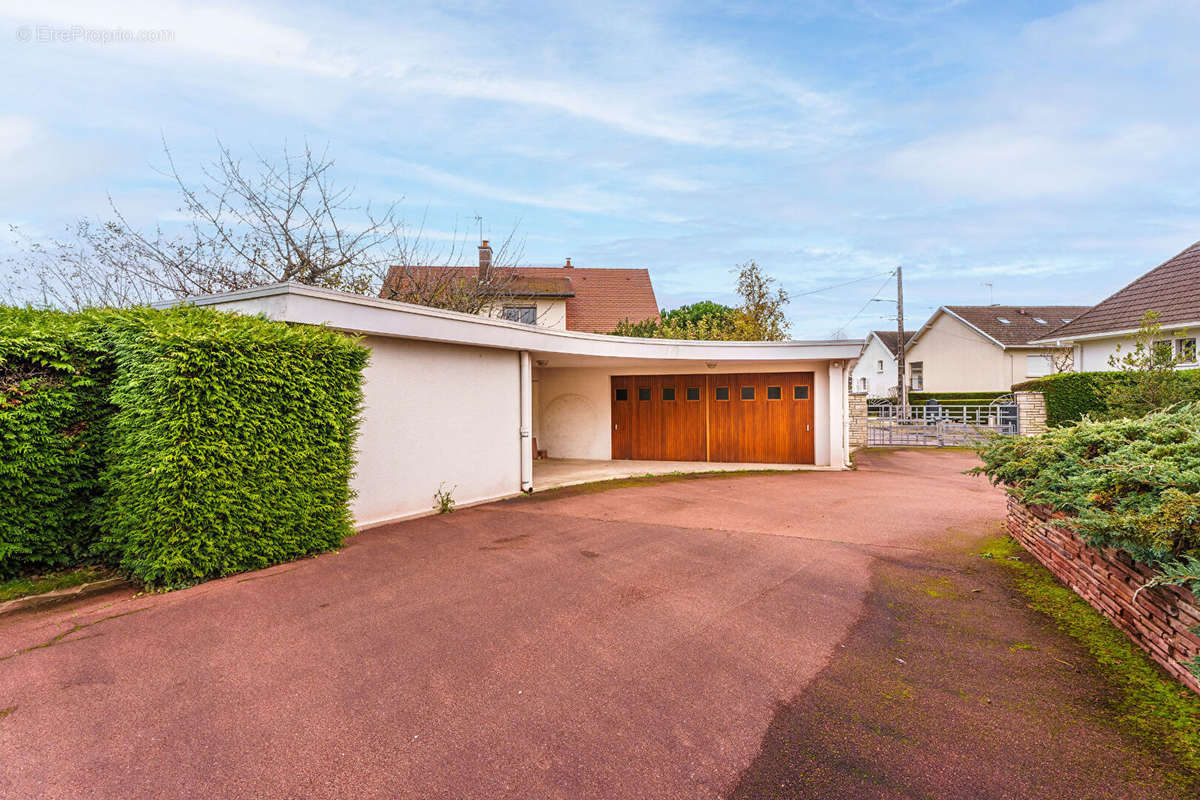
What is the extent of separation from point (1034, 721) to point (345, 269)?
14416mm

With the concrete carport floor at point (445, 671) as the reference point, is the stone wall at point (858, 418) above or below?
above

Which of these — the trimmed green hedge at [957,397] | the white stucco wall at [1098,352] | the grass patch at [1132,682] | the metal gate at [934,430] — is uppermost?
the white stucco wall at [1098,352]

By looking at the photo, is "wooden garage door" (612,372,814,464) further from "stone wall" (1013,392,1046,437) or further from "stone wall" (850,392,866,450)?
"stone wall" (1013,392,1046,437)

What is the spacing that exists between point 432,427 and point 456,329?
1445mm

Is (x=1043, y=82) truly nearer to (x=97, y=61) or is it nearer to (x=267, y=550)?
(x=267, y=550)

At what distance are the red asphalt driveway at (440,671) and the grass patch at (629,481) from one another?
3.18m

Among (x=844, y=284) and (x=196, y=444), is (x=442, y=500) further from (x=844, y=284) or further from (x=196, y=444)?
(x=844, y=284)

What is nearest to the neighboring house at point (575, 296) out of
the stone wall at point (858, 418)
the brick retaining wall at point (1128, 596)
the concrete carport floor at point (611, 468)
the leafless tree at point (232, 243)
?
the leafless tree at point (232, 243)

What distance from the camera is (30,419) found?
4.61m

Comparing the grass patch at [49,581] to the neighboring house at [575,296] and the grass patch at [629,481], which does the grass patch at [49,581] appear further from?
the neighboring house at [575,296]

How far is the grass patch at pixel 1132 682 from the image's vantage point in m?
2.61

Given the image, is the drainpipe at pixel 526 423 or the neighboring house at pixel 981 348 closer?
the drainpipe at pixel 526 423

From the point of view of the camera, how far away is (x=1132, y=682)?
10.3 feet

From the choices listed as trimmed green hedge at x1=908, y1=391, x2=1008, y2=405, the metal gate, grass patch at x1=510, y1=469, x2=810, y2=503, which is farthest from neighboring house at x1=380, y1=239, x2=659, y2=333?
trimmed green hedge at x1=908, y1=391, x2=1008, y2=405
